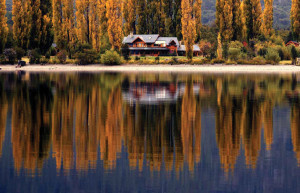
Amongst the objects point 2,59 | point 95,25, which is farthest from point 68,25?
point 2,59

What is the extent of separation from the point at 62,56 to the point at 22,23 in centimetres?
910

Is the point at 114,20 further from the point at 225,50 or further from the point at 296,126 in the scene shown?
the point at 296,126

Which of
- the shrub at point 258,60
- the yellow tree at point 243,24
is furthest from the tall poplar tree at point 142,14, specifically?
the shrub at point 258,60

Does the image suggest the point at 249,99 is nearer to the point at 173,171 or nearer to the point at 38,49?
the point at 173,171

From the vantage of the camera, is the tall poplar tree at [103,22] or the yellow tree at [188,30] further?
the tall poplar tree at [103,22]

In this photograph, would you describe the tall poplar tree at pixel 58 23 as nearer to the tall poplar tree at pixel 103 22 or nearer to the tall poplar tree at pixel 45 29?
the tall poplar tree at pixel 45 29

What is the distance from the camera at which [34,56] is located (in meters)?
75.8

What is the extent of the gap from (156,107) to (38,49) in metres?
52.8

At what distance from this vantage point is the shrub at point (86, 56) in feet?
260

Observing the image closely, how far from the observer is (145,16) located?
98938mm

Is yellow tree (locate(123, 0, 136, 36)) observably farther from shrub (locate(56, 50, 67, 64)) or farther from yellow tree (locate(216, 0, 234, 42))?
shrub (locate(56, 50, 67, 64))

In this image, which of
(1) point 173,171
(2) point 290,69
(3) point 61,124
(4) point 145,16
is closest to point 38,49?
(4) point 145,16

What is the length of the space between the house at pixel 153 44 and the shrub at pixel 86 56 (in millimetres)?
21583

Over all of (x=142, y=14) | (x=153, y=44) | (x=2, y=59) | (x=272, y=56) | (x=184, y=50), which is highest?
(x=142, y=14)
